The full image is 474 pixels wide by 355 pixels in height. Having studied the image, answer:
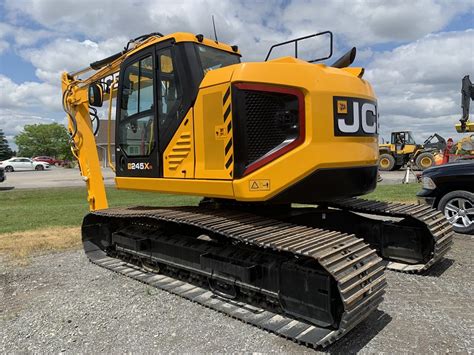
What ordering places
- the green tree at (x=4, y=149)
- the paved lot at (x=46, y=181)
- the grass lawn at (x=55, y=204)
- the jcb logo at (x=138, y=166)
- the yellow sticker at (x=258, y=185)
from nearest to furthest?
the yellow sticker at (x=258, y=185) → the jcb logo at (x=138, y=166) → the grass lawn at (x=55, y=204) → the paved lot at (x=46, y=181) → the green tree at (x=4, y=149)

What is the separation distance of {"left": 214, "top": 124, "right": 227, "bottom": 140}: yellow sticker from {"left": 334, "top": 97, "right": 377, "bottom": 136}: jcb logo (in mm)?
1119

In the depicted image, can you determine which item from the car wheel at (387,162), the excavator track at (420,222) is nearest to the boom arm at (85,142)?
the excavator track at (420,222)

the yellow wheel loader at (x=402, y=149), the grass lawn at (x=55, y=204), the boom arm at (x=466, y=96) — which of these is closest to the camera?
the grass lawn at (x=55, y=204)

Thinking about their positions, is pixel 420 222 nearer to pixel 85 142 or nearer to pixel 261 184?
pixel 261 184

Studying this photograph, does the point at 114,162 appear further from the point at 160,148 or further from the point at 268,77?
the point at 268,77

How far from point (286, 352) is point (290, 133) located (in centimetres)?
201

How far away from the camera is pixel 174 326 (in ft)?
13.6

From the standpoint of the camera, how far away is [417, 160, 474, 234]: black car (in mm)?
7836

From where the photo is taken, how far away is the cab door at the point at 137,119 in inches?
212

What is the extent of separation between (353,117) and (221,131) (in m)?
1.38

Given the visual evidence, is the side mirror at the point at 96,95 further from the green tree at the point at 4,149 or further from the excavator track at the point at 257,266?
the green tree at the point at 4,149

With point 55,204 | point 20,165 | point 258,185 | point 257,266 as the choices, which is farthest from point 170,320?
point 20,165

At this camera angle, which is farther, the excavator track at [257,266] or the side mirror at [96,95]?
the side mirror at [96,95]

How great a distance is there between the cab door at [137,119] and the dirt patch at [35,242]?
2336 millimetres
